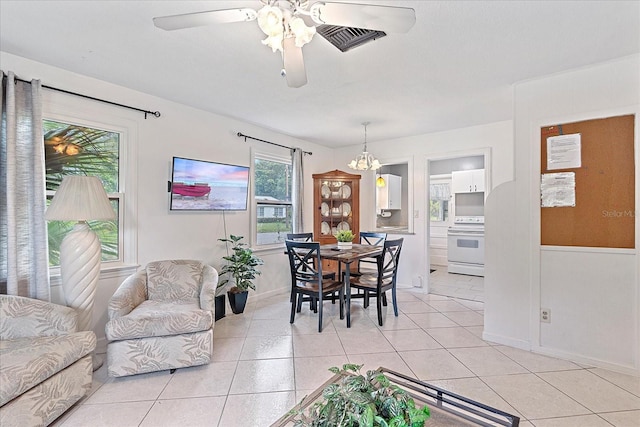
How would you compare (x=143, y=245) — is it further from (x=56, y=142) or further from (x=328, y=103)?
(x=328, y=103)

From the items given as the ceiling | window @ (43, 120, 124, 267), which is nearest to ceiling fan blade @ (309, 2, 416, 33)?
the ceiling

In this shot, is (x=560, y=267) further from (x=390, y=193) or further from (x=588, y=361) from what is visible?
(x=390, y=193)

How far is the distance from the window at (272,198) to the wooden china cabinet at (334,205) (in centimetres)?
53

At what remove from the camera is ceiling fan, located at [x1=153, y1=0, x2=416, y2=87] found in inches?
49.9

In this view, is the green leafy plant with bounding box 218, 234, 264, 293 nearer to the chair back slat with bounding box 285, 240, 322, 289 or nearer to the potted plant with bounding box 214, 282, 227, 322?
the potted plant with bounding box 214, 282, 227, 322

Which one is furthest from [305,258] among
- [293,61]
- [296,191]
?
[293,61]

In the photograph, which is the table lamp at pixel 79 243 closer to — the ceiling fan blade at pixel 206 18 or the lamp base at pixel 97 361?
the lamp base at pixel 97 361

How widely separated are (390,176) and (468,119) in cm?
227

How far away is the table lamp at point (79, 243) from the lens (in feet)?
7.28

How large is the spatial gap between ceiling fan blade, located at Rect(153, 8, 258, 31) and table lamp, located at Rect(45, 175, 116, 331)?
156cm

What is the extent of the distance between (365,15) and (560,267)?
264 cm

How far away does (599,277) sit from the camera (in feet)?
7.79

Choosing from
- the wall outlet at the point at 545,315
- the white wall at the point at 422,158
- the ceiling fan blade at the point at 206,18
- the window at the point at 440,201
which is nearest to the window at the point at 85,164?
the ceiling fan blade at the point at 206,18

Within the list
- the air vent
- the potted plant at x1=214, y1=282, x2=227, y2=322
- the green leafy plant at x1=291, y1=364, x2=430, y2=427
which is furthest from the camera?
the potted plant at x1=214, y1=282, x2=227, y2=322
